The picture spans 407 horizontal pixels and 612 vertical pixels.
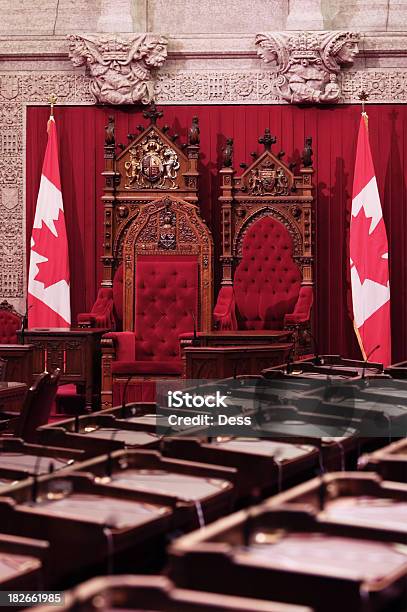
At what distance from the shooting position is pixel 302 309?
7871 millimetres

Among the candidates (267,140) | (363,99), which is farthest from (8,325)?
(363,99)

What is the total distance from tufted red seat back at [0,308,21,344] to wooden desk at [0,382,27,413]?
3.31 meters

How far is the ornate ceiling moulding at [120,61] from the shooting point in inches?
339

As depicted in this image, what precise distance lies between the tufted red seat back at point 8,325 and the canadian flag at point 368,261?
9.28ft

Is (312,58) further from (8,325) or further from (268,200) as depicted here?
(8,325)

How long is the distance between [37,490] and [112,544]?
0.30 meters

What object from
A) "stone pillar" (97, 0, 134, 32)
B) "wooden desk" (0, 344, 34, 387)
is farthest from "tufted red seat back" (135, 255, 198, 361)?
"stone pillar" (97, 0, 134, 32)

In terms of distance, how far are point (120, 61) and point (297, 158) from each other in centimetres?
176

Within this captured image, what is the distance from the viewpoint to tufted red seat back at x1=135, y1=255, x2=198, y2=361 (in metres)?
7.86

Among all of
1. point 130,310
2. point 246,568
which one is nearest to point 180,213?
point 130,310

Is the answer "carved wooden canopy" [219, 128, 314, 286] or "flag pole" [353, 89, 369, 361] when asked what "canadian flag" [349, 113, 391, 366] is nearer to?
"flag pole" [353, 89, 369, 361]

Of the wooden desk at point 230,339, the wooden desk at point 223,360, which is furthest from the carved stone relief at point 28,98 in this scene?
the wooden desk at point 223,360

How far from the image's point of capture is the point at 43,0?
29.4ft

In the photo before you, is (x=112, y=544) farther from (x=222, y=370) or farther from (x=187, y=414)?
(x=222, y=370)
